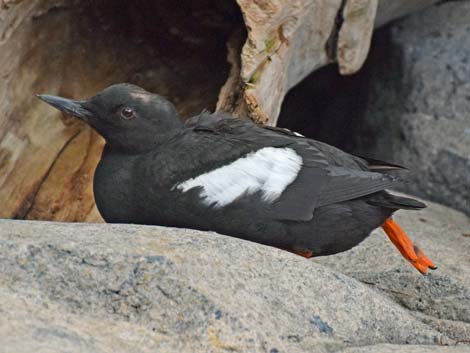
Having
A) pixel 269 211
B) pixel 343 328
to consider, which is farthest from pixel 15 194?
pixel 343 328

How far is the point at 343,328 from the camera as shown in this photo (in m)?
3.34

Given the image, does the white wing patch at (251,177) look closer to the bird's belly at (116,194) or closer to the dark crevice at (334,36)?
the bird's belly at (116,194)

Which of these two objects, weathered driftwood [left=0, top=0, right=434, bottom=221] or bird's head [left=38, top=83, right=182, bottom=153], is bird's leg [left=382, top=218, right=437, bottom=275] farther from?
bird's head [left=38, top=83, right=182, bottom=153]

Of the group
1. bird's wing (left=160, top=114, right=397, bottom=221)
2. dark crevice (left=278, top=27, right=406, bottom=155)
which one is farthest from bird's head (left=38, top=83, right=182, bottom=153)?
dark crevice (left=278, top=27, right=406, bottom=155)

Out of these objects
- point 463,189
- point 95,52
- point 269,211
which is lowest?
point 463,189

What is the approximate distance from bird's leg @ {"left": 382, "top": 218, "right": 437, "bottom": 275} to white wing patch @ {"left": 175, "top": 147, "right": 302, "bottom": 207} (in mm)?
644

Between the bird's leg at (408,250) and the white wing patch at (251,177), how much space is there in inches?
25.4

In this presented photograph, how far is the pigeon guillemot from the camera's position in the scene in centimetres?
389

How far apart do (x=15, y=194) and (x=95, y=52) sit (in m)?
0.96

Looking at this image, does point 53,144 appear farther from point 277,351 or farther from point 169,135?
point 277,351

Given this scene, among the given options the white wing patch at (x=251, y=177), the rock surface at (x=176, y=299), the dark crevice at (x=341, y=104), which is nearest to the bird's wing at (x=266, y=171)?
the white wing patch at (x=251, y=177)

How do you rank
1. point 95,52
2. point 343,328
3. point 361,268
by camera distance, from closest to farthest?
point 343,328 < point 361,268 < point 95,52

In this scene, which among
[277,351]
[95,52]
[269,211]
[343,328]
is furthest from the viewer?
[95,52]

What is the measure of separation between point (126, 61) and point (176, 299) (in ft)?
8.85
